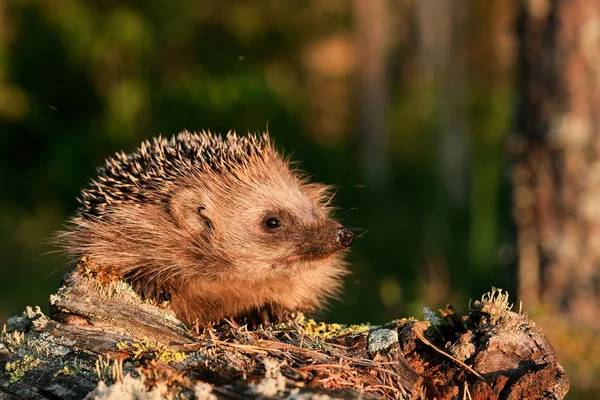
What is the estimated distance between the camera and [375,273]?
10.2 meters

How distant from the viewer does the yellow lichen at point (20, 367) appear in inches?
131

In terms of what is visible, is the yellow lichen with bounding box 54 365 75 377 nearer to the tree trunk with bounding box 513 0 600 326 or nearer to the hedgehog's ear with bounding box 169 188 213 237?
the hedgehog's ear with bounding box 169 188 213 237

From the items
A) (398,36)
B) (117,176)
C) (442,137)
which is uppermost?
(398,36)

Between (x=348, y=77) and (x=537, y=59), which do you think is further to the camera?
(x=348, y=77)

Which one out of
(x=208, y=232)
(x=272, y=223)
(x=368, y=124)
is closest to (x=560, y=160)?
(x=272, y=223)

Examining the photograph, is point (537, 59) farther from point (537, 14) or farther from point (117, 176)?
point (117, 176)

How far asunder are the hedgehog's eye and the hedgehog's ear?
347 millimetres

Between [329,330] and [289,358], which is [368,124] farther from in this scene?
[289,358]

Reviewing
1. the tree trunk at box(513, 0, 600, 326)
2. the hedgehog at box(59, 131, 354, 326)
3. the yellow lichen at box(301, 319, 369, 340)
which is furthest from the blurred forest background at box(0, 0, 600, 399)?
the yellow lichen at box(301, 319, 369, 340)

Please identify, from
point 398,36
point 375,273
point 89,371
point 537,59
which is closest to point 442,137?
point 375,273

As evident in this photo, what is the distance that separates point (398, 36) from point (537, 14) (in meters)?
23.2

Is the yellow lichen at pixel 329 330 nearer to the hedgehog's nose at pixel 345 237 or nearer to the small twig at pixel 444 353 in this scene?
the small twig at pixel 444 353

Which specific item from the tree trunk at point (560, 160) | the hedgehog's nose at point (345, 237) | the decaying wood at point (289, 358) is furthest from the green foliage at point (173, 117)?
the decaying wood at point (289, 358)

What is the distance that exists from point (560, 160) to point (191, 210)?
4.15m
